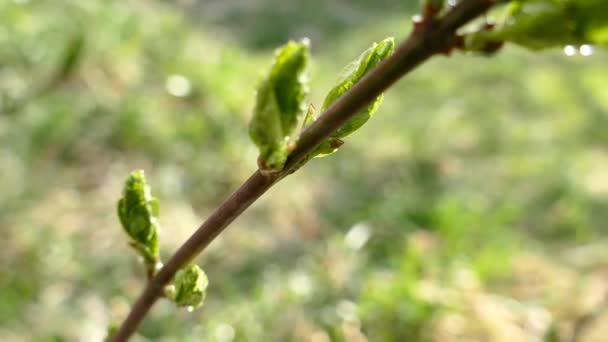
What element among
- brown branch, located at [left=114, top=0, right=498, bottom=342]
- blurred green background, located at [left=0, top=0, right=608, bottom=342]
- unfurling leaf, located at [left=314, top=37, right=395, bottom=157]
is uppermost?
blurred green background, located at [left=0, top=0, right=608, bottom=342]

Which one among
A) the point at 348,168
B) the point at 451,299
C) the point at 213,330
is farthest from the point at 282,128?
the point at 348,168

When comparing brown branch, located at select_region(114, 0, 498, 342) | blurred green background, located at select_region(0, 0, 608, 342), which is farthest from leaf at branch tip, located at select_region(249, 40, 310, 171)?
blurred green background, located at select_region(0, 0, 608, 342)

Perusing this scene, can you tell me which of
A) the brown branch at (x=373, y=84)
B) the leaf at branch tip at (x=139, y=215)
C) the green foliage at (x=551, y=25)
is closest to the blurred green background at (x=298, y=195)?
the leaf at branch tip at (x=139, y=215)

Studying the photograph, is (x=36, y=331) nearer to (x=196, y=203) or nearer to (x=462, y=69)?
(x=196, y=203)

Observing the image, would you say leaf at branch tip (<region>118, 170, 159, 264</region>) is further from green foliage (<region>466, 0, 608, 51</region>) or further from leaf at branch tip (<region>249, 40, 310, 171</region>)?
green foliage (<region>466, 0, 608, 51</region>)

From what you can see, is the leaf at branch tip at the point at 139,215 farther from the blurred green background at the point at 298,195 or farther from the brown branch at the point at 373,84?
the blurred green background at the point at 298,195
